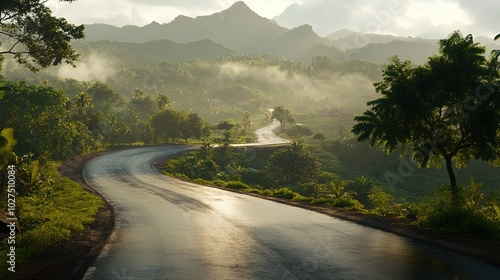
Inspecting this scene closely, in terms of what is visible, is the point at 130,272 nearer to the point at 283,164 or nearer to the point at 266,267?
the point at 266,267

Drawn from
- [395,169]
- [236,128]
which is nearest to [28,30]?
[395,169]

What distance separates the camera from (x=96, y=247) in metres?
12.1

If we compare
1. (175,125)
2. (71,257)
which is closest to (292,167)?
(175,125)

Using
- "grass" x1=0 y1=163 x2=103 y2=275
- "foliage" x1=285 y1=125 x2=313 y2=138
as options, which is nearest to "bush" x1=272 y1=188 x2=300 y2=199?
"grass" x1=0 y1=163 x2=103 y2=275

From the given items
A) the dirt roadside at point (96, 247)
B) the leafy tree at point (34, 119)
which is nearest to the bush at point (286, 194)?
the dirt roadside at point (96, 247)

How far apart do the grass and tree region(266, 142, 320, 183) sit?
129 ft

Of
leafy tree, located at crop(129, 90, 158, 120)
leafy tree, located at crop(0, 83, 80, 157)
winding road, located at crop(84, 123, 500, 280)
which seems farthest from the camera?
leafy tree, located at crop(129, 90, 158, 120)

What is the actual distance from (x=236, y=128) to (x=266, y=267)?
120459 mm

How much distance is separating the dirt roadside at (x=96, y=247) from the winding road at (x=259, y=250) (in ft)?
1.39

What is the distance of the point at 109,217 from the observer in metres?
18.2

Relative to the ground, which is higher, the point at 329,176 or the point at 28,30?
the point at 28,30

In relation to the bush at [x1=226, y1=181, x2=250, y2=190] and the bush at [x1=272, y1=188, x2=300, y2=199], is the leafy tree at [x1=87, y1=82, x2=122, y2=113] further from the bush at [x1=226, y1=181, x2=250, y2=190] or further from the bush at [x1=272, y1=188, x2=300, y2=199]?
the bush at [x1=272, y1=188, x2=300, y2=199]

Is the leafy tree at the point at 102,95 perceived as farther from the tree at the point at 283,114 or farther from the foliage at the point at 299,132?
the tree at the point at 283,114

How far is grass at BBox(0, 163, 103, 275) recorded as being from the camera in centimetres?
1182
